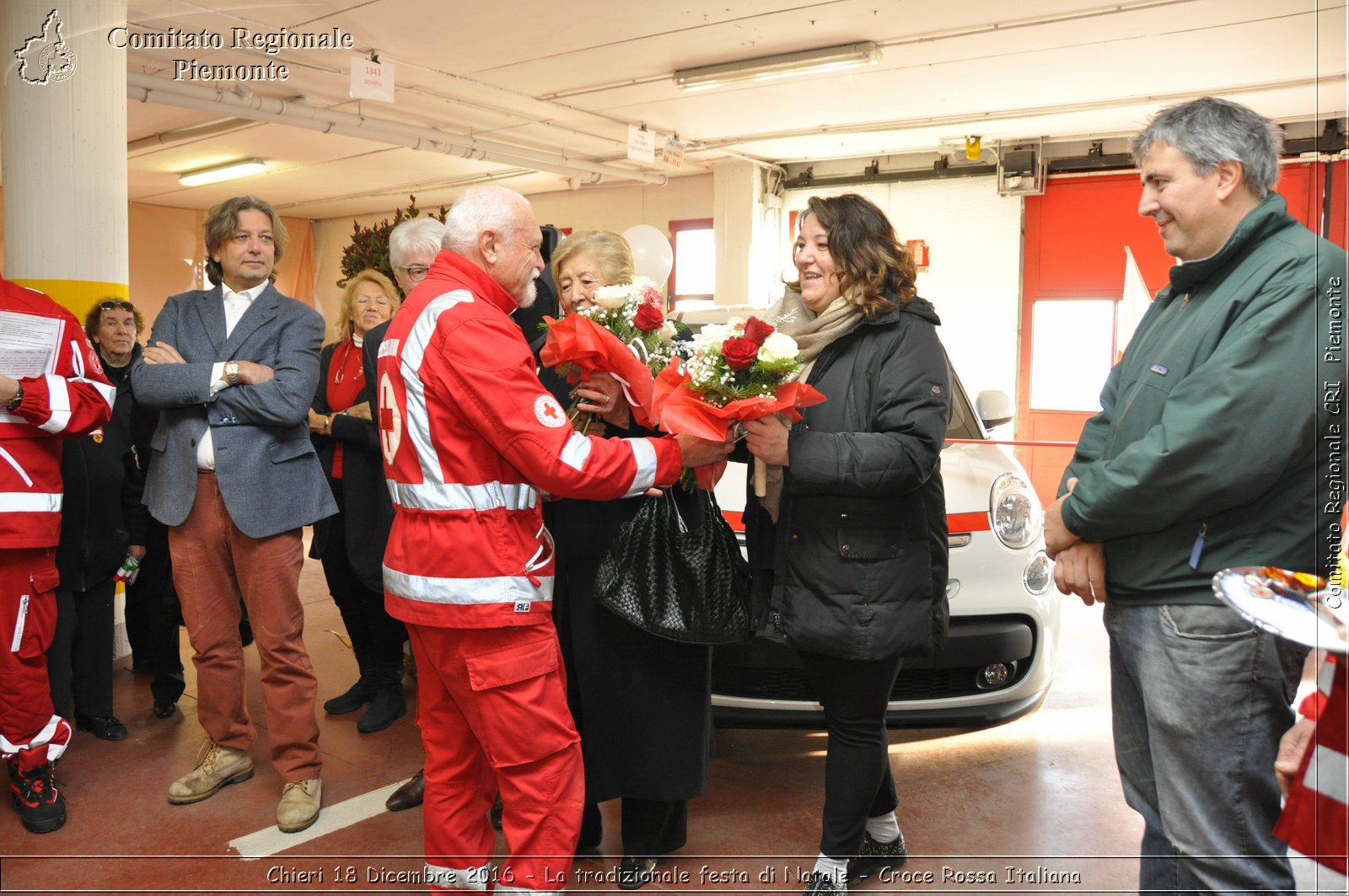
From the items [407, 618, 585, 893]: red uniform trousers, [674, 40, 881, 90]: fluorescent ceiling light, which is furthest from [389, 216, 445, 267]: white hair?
[674, 40, 881, 90]: fluorescent ceiling light

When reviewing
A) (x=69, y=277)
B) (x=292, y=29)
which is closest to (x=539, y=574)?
(x=69, y=277)

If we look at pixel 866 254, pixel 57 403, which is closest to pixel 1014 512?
pixel 866 254

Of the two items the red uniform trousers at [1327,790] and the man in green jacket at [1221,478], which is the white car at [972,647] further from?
the red uniform trousers at [1327,790]

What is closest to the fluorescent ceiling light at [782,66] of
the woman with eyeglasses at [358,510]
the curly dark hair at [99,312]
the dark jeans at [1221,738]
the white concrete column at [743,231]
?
the white concrete column at [743,231]

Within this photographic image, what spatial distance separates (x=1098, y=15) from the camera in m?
6.39

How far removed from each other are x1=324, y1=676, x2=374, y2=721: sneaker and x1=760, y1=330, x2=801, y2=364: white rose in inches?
111

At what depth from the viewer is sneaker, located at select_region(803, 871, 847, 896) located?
257 cm

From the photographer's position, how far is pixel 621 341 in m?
2.53

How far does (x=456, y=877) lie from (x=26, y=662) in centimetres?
178

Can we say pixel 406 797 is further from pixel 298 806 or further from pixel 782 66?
pixel 782 66

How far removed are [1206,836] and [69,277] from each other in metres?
5.16

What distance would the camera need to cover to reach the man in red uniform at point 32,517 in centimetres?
305

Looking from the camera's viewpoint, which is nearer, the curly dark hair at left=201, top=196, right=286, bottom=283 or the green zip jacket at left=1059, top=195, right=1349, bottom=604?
the green zip jacket at left=1059, top=195, right=1349, bottom=604

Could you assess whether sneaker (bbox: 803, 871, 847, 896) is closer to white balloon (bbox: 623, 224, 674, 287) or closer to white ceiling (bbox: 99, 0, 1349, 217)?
white ceiling (bbox: 99, 0, 1349, 217)
